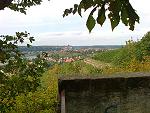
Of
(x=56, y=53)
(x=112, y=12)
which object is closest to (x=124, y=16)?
(x=112, y=12)

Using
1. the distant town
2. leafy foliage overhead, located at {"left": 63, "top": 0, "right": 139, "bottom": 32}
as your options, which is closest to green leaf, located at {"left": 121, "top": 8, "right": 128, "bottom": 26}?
leafy foliage overhead, located at {"left": 63, "top": 0, "right": 139, "bottom": 32}

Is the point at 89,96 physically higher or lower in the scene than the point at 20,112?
higher

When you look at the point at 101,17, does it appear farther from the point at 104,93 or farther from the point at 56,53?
the point at 56,53

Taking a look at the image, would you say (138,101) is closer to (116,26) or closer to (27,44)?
(27,44)

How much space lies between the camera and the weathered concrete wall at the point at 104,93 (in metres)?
8.84

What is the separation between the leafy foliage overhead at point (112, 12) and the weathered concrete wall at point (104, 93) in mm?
6237

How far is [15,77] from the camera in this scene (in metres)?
8.44

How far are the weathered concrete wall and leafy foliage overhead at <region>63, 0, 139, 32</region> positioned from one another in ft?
20.5

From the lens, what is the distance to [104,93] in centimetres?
909

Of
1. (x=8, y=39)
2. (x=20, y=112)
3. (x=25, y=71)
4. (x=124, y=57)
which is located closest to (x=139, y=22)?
(x=8, y=39)

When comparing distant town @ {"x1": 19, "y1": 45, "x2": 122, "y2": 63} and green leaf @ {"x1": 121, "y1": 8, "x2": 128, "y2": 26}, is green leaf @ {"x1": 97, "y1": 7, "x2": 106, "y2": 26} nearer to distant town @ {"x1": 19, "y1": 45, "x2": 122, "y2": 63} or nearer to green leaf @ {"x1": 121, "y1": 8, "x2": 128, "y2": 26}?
green leaf @ {"x1": 121, "y1": 8, "x2": 128, "y2": 26}

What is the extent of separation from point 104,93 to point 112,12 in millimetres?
6895

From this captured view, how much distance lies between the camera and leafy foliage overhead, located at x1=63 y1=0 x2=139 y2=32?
7.34 feet

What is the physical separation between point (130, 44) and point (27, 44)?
975 inches
